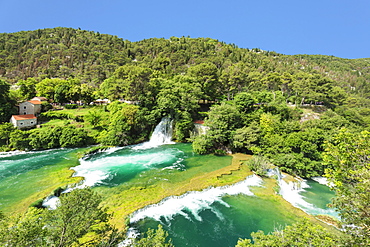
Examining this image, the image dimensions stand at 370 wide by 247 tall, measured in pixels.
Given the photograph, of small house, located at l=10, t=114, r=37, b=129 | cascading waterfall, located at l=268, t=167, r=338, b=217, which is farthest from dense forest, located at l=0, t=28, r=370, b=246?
small house, located at l=10, t=114, r=37, b=129

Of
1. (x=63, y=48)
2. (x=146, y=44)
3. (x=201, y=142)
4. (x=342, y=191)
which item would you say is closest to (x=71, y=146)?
(x=201, y=142)

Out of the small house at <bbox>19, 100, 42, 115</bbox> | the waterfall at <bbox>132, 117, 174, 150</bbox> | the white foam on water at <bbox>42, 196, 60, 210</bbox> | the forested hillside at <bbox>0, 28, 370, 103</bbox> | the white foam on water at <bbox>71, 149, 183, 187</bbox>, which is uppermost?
the forested hillside at <bbox>0, 28, 370, 103</bbox>

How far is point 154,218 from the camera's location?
12656 millimetres

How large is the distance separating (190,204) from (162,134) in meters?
20.7

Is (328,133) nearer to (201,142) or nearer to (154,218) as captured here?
(201,142)

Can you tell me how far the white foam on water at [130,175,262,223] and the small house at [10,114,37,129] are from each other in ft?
110

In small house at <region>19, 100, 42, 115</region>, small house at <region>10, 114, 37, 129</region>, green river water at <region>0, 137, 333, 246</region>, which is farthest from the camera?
small house at <region>19, 100, 42, 115</region>

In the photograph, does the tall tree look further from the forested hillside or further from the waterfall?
the forested hillside

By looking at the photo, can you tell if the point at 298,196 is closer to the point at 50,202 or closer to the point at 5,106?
the point at 50,202

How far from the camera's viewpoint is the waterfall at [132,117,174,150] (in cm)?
3354

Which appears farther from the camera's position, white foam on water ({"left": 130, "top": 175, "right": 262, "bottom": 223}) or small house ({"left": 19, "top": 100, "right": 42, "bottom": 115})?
small house ({"left": 19, "top": 100, "right": 42, "bottom": 115})

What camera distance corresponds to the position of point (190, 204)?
48.2ft

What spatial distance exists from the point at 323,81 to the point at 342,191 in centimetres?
5063

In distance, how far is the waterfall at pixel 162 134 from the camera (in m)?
33.5
